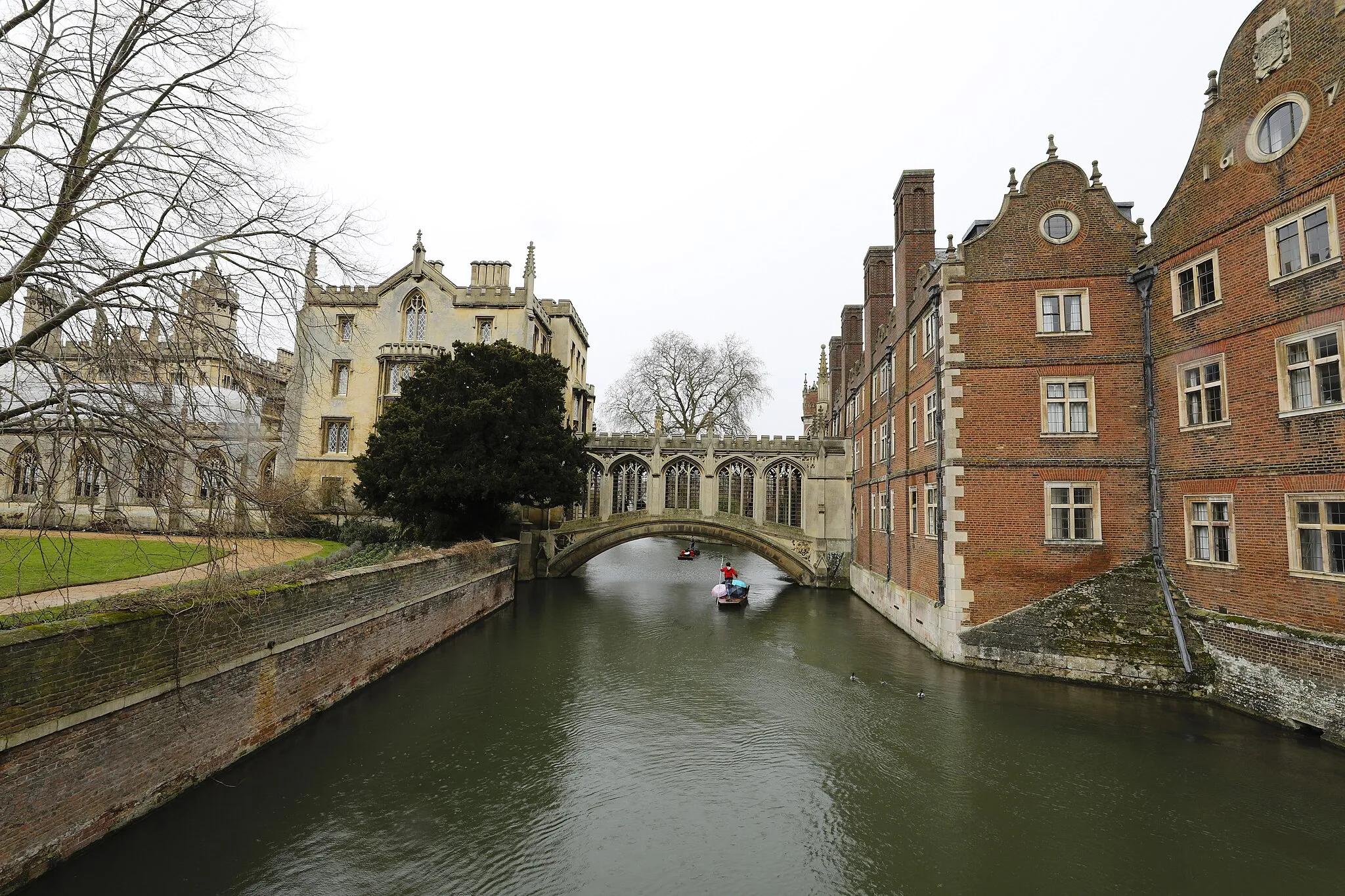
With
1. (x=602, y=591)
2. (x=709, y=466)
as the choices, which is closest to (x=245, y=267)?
(x=602, y=591)

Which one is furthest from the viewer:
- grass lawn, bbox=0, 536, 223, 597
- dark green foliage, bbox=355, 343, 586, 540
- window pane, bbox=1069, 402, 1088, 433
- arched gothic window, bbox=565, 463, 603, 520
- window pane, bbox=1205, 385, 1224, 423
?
arched gothic window, bbox=565, 463, 603, 520

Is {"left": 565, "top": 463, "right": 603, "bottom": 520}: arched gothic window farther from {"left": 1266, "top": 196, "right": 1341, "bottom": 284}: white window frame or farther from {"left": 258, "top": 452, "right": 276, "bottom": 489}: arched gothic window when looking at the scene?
{"left": 1266, "top": 196, "right": 1341, "bottom": 284}: white window frame

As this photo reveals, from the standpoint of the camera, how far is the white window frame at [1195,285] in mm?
12953

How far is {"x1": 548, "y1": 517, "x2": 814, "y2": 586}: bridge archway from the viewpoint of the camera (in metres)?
32.3

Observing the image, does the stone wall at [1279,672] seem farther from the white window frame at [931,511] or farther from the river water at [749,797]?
the white window frame at [931,511]

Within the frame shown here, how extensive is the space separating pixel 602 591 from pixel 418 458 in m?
10.8

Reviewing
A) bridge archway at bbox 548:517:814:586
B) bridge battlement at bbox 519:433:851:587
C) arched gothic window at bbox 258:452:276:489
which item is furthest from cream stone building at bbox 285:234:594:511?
bridge archway at bbox 548:517:814:586

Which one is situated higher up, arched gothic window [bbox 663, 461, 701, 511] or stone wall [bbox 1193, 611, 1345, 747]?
arched gothic window [bbox 663, 461, 701, 511]

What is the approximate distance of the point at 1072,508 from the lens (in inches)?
591

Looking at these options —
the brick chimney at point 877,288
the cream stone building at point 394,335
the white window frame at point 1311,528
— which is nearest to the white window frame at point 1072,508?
the white window frame at point 1311,528

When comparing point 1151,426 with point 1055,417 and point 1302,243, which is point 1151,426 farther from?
point 1302,243

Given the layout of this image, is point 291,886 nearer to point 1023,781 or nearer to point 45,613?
point 45,613

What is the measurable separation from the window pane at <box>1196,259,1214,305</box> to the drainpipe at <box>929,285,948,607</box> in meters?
5.12

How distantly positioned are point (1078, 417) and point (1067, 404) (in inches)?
16.1
